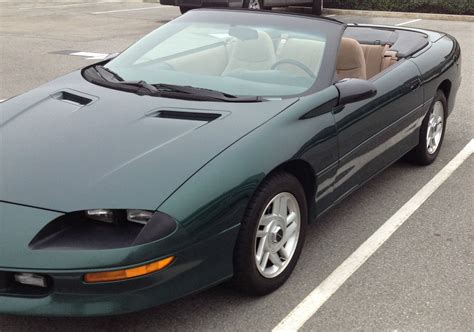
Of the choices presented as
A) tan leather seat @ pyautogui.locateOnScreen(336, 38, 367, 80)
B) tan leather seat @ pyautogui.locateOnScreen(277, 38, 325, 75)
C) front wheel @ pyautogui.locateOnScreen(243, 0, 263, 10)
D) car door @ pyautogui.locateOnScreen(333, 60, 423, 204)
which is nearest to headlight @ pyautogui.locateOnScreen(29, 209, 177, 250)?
car door @ pyautogui.locateOnScreen(333, 60, 423, 204)

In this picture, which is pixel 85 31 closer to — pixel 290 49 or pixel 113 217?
pixel 290 49

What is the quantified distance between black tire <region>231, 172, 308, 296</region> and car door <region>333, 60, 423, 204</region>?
0.53 m

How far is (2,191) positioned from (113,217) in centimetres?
53

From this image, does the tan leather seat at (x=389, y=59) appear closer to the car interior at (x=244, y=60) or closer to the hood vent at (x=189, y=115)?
the car interior at (x=244, y=60)

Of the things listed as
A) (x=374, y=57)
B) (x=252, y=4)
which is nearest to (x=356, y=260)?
(x=374, y=57)

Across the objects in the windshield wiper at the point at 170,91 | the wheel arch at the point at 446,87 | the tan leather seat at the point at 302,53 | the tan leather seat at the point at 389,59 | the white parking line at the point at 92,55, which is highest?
the tan leather seat at the point at 302,53

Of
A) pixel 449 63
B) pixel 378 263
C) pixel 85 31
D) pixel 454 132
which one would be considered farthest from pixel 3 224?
pixel 85 31

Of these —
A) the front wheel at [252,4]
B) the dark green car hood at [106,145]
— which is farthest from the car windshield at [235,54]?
the front wheel at [252,4]

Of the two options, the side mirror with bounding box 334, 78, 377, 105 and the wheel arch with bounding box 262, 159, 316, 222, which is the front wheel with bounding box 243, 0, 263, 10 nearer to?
the side mirror with bounding box 334, 78, 377, 105

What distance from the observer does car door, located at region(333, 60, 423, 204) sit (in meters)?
3.42

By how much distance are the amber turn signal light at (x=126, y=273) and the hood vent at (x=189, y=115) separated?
0.88 metres

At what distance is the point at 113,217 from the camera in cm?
240

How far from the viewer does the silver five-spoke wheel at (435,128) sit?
15.7 ft

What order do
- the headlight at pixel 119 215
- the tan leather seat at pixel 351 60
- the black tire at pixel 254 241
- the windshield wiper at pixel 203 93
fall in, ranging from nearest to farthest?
the headlight at pixel 119 215, the black tire at pixel 254 241, the windshield wiper at pixel 203 93, the tan leather seat at pixel 351 60
